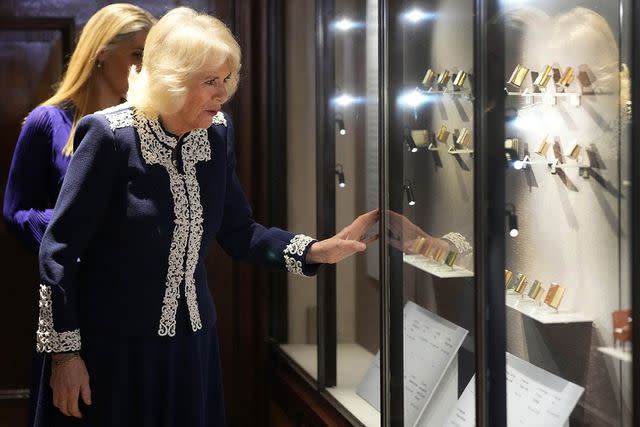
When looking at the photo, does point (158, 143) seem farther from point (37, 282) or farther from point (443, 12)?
point (37, 282)

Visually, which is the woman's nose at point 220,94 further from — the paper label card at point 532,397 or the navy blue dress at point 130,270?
the paper label card at point 532,397

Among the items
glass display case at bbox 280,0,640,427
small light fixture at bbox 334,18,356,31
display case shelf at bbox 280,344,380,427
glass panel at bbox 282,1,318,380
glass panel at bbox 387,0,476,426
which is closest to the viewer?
glass display case at bbox 280,0,640,427

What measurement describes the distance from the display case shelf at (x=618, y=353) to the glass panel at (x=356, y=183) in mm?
1094

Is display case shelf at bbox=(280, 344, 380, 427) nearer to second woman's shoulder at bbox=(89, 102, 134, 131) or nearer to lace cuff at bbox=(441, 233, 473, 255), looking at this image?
lace cuff at bbox=(441, 233, 473, 255)

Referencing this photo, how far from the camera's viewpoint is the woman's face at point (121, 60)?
9.73 feet

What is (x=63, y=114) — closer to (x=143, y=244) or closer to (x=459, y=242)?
(x=143, y=244)

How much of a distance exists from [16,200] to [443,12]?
1.42 m

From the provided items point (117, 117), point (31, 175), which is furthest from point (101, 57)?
point (117, 117)

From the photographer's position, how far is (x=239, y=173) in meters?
4.38

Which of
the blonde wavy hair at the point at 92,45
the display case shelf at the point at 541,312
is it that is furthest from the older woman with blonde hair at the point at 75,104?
the display case shelf at the point at 541,312

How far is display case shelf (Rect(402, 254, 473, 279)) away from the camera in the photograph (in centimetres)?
226

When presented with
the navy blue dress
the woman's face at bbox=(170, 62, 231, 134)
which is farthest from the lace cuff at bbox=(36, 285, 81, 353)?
the woman's face at bbox=(170, 62, 231, 134)

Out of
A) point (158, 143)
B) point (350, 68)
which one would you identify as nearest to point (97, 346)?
point (158, 143)

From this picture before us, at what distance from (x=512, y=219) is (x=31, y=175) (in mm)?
1543
